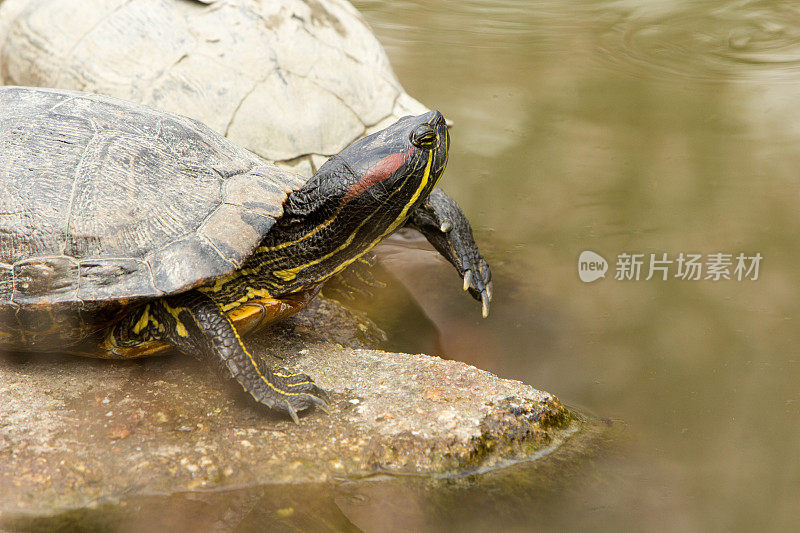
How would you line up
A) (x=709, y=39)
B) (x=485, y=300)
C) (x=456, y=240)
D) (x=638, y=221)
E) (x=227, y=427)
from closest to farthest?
(x=227, y=427) < (x=485, y=300) < (x=456, y=240) < (x=638, y=221) < (x=709, y=39)

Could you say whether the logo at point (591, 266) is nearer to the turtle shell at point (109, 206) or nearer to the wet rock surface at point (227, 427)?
the wet rock surface at point (227, 427)

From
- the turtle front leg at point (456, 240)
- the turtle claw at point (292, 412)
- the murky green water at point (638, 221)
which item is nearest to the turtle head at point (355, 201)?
the turtle front leg at point (456, 240)

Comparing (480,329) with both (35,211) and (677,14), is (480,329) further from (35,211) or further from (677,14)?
(677,14)

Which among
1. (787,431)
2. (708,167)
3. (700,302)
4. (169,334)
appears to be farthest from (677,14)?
(169,334)

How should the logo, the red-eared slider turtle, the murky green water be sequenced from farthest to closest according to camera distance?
the logo < the red-eared slider turtle < the murky green water

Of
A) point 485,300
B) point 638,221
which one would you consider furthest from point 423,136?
point 638,221

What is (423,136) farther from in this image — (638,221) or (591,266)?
(638,221)

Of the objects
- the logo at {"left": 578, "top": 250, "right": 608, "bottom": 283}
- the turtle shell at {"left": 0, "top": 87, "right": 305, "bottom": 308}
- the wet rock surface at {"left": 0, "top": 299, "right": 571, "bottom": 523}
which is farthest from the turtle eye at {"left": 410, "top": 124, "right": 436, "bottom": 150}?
the logo at {"left": 578, "top": 250, "right": 608, "bottom": 283}

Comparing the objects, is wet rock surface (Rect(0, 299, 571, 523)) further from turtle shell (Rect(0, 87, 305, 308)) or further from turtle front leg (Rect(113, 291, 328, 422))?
turtle shell (Rect(0, 87, 305, 308))
